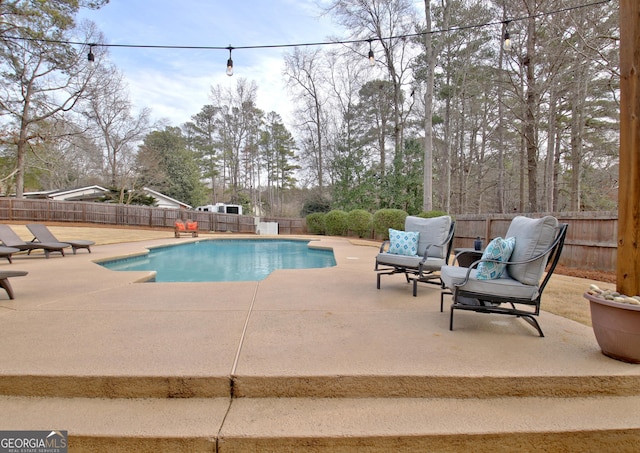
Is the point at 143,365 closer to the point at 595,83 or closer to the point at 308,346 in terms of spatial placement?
the point at 308,346

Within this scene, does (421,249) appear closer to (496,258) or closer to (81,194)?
(496,258)

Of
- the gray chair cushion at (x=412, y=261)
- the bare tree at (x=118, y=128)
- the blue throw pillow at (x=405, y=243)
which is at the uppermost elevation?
the bare tree at (x=118, y=128)

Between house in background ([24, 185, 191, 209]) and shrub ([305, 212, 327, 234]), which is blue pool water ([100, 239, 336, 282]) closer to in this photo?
shrub ([305, 212, 327, 234])

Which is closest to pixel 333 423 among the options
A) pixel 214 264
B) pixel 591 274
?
pixel 591 274

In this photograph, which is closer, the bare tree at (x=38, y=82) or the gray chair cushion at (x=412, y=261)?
the gray chair cushion at (x=412, y=261)

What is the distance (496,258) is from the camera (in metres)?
2.64

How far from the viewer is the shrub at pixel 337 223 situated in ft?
50.3

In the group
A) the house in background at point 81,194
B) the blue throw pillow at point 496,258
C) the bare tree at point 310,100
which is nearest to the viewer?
the blue throw pillow at point 496,258

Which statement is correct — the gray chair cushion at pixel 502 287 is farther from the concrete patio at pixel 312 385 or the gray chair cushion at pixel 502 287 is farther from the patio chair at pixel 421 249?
the patio chair at pixel 421 249

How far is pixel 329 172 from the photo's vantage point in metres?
21.2

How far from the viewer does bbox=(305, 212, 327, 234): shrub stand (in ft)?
56.0

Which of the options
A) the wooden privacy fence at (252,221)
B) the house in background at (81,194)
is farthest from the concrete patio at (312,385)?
the house in background at (81,194)

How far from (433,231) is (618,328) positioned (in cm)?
224

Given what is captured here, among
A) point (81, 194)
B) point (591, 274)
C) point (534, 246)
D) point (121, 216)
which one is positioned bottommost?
point (591, 274)
